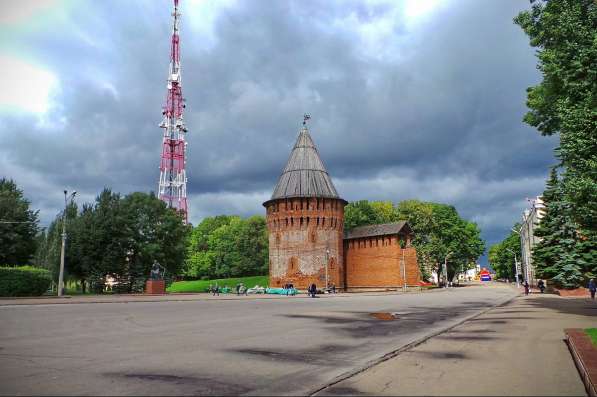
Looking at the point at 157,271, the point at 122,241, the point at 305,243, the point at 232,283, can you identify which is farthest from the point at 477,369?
the point at 232,283

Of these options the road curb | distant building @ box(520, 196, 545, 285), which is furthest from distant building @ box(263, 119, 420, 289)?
the road curb

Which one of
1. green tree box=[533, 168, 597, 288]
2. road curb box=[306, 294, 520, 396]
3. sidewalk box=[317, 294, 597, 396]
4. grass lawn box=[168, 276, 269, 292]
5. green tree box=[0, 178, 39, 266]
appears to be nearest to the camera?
sidewalk box=[317, 294, 597, 396]

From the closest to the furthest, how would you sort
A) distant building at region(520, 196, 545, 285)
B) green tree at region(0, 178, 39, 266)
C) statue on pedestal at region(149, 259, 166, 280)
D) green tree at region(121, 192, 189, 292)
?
green tree at region(0, 178, 39, 266), statue on pedestal at region(149, 259, 166, 280), green tree at region(121, 192, 189, 292), distant building at region(520, 196, 545, 285)

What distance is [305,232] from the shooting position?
6103 centimetres

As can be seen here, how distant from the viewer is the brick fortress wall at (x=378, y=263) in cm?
5922

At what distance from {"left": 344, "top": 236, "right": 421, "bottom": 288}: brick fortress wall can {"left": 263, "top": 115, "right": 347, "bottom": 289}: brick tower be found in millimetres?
1705

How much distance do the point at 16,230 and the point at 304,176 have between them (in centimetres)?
3468

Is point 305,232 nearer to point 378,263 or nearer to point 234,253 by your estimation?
point 378,263

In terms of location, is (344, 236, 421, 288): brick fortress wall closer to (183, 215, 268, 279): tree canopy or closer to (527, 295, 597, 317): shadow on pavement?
(527, 295, 597, 317): shadow on pavement

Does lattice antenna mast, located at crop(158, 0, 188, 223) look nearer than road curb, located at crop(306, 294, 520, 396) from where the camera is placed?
No

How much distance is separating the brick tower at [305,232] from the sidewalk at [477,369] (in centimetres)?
4603

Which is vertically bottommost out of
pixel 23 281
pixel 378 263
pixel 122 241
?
pixel 23 281

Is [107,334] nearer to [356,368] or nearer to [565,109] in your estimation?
[356,368]

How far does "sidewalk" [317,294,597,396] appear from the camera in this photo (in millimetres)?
7118
